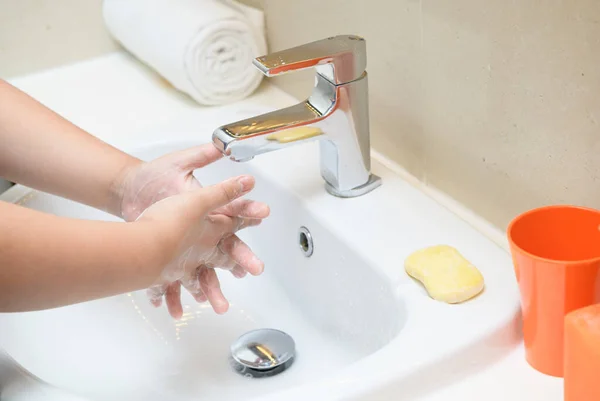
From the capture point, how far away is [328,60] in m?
0.71

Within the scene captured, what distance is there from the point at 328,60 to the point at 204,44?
0.31 metres

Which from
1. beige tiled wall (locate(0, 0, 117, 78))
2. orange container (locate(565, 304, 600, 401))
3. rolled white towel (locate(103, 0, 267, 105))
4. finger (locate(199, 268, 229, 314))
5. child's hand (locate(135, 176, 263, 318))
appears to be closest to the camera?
orange container (locate(565, 304, 600, 401))

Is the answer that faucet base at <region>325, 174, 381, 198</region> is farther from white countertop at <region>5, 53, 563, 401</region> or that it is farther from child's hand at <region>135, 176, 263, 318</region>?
white countertop at <region>5, 53, 563, 401</region>

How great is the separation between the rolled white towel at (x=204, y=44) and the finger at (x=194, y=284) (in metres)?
0.36

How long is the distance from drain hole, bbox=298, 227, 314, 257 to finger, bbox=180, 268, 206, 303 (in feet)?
0.41

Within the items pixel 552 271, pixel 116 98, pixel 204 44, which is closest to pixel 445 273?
pixel 552 271

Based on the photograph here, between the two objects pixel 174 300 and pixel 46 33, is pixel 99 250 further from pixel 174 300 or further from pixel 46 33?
pixel 46 33

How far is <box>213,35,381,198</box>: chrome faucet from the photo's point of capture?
705mm

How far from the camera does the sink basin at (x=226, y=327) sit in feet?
2.34

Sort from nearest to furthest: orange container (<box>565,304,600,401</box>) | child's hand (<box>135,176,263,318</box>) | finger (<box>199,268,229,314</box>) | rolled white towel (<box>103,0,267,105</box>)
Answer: orange container (<box>565,304,600,401</box>) < child's hand (<box>135,176,263,318</box>) < finger (<box>199,268,229,314</box>) < rolled white towel (<box>103,0,267,105</box>)

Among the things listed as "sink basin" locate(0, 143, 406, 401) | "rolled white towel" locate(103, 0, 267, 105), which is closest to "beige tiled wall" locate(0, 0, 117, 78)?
"rolled white towel" locate(103, 0, 267, 105)

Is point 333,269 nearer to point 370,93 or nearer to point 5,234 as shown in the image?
point 370,93

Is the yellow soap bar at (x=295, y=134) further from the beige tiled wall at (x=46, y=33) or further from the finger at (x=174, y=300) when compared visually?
the beige tiled wall at (x=46, y=33)

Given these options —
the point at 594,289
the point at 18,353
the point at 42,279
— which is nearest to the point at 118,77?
the point at 18,353
